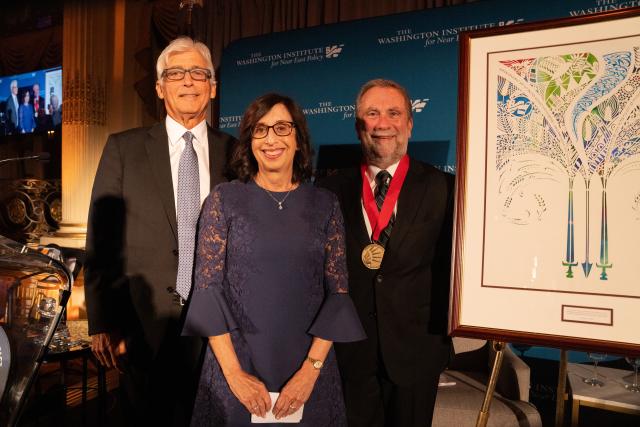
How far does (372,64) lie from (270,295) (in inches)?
99.7

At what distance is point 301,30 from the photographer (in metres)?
3.94

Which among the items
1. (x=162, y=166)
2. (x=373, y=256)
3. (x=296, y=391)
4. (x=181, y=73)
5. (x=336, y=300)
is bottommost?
(x=296, y=391)

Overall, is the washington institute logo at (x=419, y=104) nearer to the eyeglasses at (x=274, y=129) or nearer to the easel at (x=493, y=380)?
the eyeglasses at (x=274, y=129)

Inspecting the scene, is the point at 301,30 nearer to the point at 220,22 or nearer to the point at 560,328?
the point at 220,22

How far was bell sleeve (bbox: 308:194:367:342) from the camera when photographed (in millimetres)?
1479

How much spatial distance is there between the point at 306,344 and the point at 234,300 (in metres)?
0.26

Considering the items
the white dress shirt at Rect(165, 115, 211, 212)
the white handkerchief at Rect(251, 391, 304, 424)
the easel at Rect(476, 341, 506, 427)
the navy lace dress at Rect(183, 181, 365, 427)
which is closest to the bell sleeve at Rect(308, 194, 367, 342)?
the navy lace dress at Rect(183, 181, 365, 427)

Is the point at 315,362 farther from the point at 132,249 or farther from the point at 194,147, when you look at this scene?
the point at 194,147

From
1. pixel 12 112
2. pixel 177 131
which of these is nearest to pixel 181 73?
pixel 177 131

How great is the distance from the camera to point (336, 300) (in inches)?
59.7

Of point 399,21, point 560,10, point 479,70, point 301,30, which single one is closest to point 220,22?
point 301,30

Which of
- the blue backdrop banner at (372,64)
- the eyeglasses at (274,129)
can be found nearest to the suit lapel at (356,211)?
the eyeglasses at (274,129)

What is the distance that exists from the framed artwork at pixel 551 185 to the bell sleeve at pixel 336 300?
31cm

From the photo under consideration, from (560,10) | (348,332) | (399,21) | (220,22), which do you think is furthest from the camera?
(220,22)
